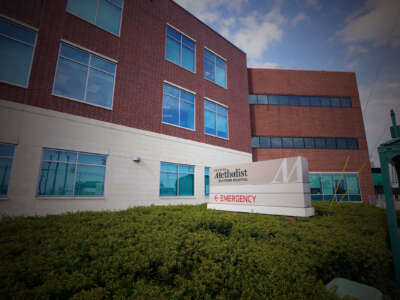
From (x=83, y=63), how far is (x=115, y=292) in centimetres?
1119

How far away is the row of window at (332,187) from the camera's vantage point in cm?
2180

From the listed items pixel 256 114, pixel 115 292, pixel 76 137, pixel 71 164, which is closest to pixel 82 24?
pixel 76 137

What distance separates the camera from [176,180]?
521 inches

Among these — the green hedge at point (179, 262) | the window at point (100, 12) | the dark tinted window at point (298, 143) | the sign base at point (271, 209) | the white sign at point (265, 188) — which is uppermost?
the window at point (100, 12)

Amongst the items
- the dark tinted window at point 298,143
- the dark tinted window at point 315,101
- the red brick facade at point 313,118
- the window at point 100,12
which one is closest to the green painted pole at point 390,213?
the window at point 100,12

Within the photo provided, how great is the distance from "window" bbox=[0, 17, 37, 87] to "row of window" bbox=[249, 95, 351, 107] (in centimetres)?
2031

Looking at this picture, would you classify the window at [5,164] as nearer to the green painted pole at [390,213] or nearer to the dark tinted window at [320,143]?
the green painted pole at [390,213]

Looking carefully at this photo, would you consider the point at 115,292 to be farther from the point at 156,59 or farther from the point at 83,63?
the point at 156,59

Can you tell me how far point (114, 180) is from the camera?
1052cm

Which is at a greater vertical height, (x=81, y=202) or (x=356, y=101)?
(x=356, y=101)

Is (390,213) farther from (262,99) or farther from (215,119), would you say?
(262,99)

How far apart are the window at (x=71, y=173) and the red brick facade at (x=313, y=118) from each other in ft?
54.6

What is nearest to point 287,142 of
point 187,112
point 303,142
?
point 303,142

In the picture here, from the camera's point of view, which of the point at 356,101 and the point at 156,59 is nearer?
the point at 156,59
